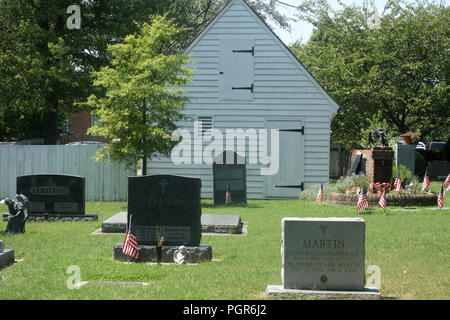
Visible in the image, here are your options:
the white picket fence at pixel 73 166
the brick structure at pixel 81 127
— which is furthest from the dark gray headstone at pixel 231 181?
the brick structure at pixel 81 127

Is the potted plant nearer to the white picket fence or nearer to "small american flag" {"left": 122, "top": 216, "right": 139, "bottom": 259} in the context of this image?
the white picket fence

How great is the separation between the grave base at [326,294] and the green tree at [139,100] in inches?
431

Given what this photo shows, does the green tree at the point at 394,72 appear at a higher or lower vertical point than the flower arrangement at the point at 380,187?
higher

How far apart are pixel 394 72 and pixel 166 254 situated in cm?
2482

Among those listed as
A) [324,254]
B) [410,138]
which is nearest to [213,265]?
[324,254]

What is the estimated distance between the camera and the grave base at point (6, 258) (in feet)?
27.7

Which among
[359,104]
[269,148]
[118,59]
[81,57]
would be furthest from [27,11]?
[359,104]

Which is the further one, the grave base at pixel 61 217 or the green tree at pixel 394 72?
the green tree at pixel 394 72

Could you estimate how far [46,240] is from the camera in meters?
10.9

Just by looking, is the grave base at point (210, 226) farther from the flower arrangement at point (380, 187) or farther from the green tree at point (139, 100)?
the flower arrangement at point (380, 187)

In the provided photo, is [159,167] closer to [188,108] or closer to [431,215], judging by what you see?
[188,108]
